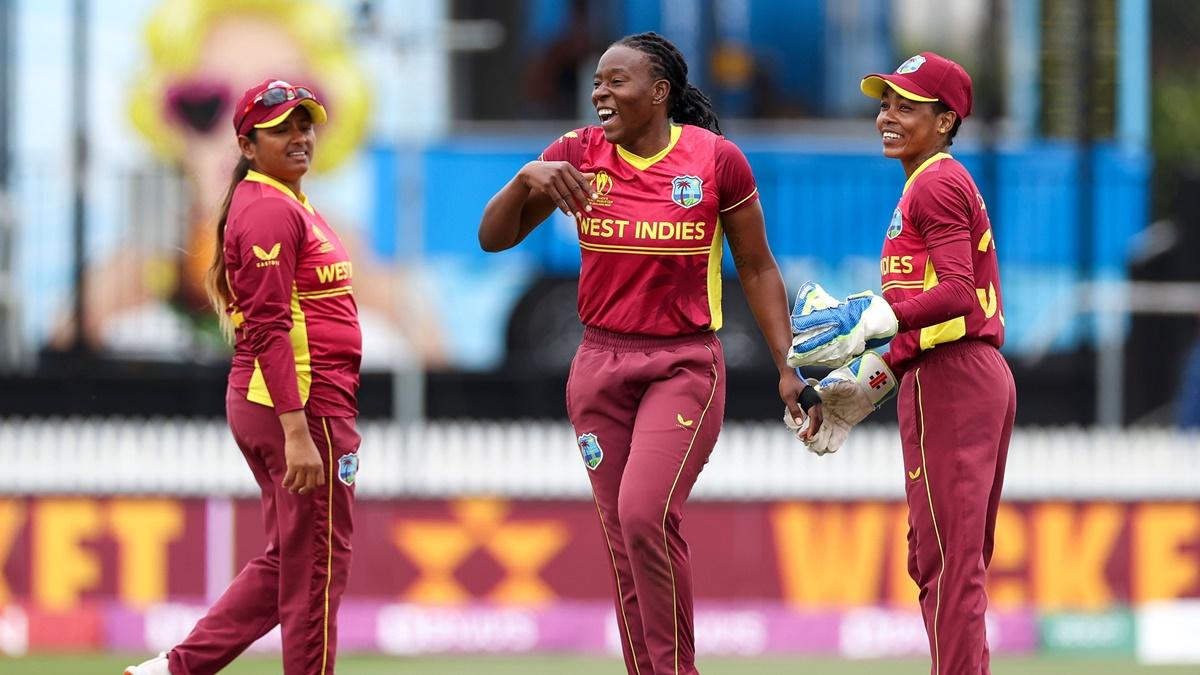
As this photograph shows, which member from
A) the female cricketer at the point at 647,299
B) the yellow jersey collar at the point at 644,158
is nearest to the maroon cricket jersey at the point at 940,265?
the female cricketer at the point at 647,299

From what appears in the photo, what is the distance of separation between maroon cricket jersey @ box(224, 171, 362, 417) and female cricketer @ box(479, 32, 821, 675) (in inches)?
23.1

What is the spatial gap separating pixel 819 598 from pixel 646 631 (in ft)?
16.6

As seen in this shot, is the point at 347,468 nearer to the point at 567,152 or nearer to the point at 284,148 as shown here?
the point at 284,148

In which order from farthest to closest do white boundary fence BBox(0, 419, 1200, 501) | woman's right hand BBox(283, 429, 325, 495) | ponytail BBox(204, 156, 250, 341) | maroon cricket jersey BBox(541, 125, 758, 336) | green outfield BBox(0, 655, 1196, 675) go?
white boundary fence BBox(0, 419, 1200, 501) < green outfield BBox(0, 655, 1196, 675) < ponytail BBox(204, 156, 250, 341) < woman's right hand BBox(283, 429, 325, 495) < maroon cricket jersey BBox(541, 125, 758, 336)

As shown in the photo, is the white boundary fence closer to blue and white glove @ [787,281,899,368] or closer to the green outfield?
the green outfield

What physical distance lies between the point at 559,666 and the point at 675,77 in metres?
4.21

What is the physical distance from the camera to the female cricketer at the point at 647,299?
5.75 m

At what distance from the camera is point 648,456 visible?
18.8 feet

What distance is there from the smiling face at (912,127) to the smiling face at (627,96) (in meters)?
0.70

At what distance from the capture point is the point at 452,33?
44.5 feet

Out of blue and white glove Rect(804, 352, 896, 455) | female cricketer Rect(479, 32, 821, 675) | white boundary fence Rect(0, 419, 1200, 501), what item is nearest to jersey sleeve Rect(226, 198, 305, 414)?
female cricketer Rect(479, 32, 821, 675)

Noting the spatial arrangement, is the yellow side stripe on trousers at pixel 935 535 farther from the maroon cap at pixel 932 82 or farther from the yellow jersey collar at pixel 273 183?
the yellow jersey collar at pixel 273 183

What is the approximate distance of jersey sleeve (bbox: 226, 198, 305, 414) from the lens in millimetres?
5945

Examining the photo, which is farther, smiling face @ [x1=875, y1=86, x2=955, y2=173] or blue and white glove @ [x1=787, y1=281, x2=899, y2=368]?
smiling face @ [x1=875, y1=86, x2=955, y2=173]
